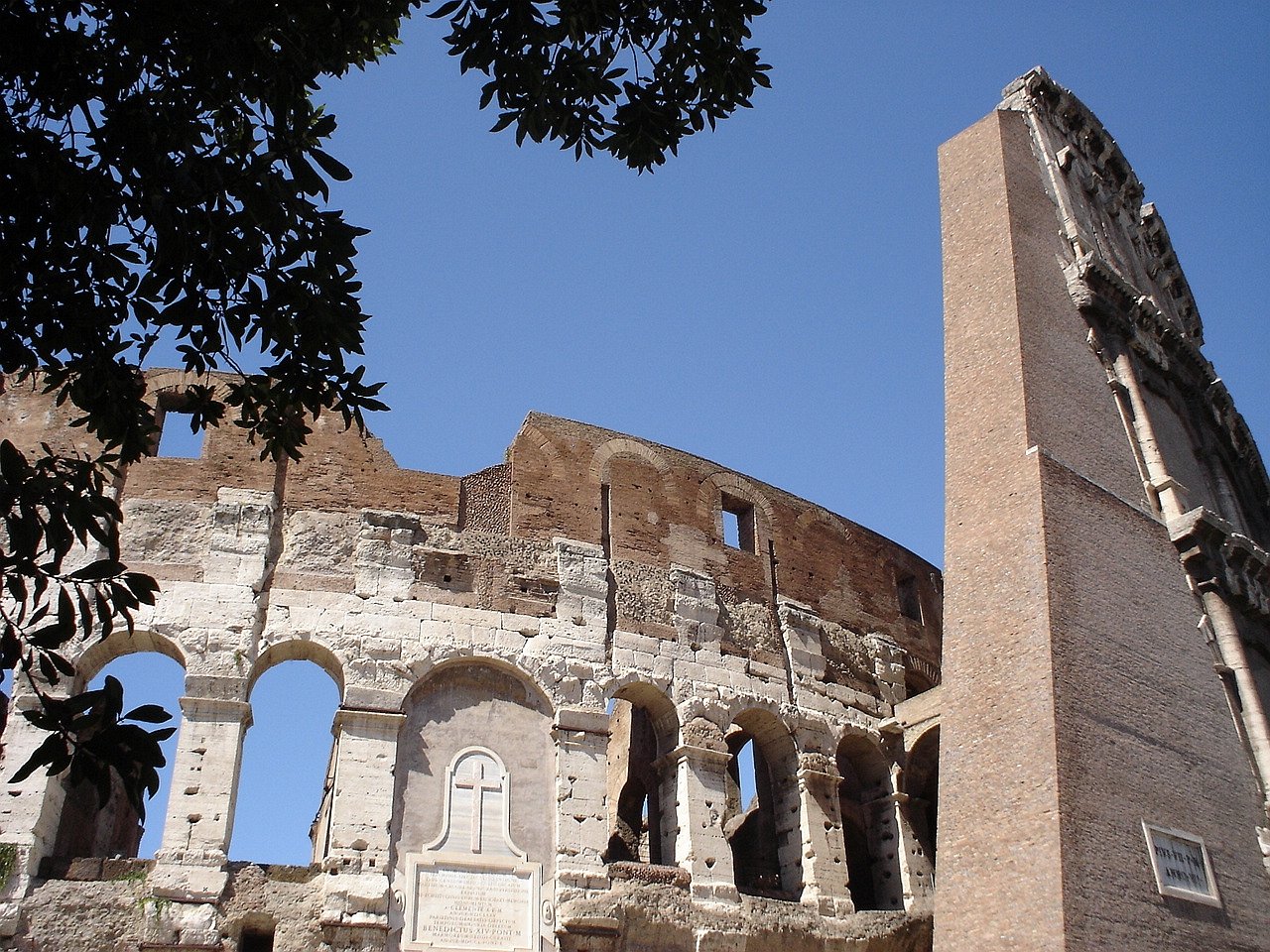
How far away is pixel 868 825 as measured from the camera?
15883 millimetres

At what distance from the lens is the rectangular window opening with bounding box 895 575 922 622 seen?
18.3 meters

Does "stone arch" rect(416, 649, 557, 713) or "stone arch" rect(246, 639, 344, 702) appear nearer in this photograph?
"stone arch" rect(246, 639, 344, 702)

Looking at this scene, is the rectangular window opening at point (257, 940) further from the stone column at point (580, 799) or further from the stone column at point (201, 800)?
the stone column at point (580, 799)

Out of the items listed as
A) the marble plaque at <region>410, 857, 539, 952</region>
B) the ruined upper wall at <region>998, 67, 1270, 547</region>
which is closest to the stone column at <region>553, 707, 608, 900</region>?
the marble plaque at <region>410, 857, 539, 952</region>

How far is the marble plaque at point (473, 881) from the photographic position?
12047 millimetres

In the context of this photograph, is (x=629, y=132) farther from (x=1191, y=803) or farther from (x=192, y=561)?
(x=1191, y=803)

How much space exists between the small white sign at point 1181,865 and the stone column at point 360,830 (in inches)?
278

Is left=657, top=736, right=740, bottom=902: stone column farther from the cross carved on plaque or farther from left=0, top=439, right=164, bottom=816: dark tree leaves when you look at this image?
left=0, top=439, right=164, bottom=816: dark tree leaves

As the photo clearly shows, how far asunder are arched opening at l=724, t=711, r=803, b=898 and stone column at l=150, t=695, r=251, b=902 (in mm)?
5595

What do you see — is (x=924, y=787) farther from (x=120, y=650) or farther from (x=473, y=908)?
(x=120, y=650)

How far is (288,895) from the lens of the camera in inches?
462

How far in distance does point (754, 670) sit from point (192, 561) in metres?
6.53

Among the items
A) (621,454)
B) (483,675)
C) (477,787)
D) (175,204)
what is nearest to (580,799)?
(477,787)

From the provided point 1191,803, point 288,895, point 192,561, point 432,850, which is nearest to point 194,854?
point 288,895
